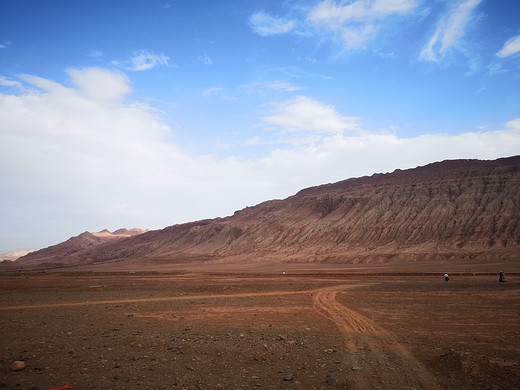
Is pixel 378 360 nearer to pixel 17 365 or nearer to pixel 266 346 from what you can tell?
pixel 266 346

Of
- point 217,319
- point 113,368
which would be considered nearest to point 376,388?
point 113,368

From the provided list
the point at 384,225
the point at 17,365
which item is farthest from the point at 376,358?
the point at 384,225

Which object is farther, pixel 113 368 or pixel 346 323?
pixel 346 323

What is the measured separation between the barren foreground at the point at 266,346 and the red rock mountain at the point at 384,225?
5294 centimetres

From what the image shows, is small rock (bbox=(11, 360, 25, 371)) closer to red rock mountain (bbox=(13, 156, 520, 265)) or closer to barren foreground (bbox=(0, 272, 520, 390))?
barren foreground (bbox=(0, 272, 520, 390))

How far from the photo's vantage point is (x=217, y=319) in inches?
610

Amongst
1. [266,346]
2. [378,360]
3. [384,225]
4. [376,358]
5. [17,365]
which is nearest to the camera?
[17,365]

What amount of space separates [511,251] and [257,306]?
2249 inches

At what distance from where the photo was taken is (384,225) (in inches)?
3361

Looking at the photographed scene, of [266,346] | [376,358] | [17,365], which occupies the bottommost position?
[376,358]

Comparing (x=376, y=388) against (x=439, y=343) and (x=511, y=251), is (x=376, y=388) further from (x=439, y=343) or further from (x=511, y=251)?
(x=511, y=251)

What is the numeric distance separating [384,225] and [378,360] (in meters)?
81.0

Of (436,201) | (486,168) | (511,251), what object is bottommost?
(511,251)

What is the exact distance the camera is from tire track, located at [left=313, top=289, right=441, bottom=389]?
7586 millimetres
